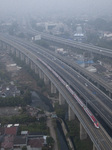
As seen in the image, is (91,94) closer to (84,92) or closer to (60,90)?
(84,92)

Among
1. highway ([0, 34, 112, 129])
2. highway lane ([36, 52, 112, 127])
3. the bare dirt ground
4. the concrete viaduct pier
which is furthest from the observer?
the bare dirt ground

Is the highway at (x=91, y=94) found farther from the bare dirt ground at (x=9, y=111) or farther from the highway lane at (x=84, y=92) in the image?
the bare dirt ground at (x=9, y=111)

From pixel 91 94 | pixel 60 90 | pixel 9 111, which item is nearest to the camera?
pixel 91 94

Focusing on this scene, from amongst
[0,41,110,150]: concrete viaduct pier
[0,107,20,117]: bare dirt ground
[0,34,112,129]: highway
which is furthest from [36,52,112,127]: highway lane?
[0,107,20,117]: bare dirt ground

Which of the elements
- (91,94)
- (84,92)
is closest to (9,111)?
(84,92)

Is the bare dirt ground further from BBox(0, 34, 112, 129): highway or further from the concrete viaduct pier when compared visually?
BBox(0, 34, 112, 129): highway

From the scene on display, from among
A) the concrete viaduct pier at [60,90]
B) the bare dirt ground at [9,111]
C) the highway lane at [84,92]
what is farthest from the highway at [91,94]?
the bare dirt ground at [9,111]

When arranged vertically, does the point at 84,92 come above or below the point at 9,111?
above

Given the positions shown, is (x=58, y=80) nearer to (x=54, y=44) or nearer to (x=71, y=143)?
(x=71, y=143)

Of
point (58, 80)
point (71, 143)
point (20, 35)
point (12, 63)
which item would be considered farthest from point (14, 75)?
point (20, 35)

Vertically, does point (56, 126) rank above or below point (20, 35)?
below

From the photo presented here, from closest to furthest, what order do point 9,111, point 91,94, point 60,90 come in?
point 91,94 < point 9,111 < point 60,90
